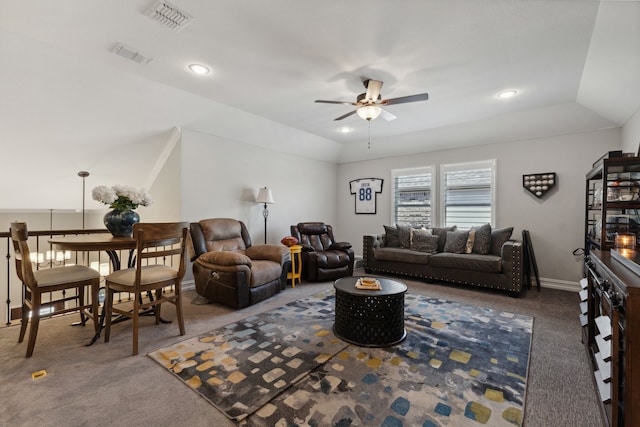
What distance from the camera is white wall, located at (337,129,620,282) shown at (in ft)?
13.7

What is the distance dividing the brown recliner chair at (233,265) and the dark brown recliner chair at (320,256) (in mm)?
577

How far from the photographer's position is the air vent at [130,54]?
103 inches

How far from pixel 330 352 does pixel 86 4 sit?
10.5ft

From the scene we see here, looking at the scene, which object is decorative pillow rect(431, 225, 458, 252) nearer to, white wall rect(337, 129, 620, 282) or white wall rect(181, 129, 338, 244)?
white wall rect(337, 129, 620, 282)

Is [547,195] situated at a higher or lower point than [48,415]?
higher

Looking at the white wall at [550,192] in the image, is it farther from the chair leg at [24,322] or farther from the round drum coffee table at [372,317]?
the chair leg at [24,322]

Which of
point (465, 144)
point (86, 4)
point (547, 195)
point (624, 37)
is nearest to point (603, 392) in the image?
point (624, 37)

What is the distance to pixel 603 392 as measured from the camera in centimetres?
149

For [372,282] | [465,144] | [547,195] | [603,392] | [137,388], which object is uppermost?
[465,144]

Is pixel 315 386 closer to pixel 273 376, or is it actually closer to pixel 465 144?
pixel 273 376

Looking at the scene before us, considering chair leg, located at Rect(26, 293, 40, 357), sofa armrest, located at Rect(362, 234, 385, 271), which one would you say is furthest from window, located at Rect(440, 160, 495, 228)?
chair leg, located at Rect(26, 293, 40, 357)

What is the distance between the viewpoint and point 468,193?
517 cm

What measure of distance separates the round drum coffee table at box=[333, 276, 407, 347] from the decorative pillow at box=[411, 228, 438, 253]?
2509mm

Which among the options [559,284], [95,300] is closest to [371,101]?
[95,300]
